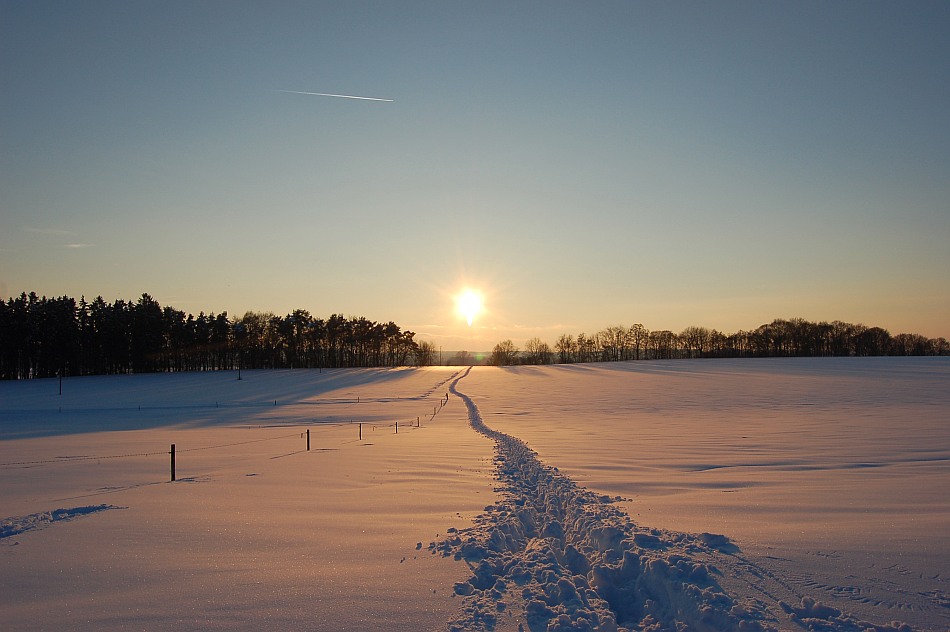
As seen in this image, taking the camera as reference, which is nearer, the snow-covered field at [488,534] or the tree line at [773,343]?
the snow-covered field at [488,534]

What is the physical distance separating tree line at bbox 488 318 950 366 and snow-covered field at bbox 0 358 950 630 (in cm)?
11770

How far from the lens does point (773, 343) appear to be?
124m

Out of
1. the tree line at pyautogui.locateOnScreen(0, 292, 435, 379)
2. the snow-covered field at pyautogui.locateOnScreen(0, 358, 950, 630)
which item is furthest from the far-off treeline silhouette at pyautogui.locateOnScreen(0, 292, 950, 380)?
the snow-covered field at pyautogui.locateOnScreen(0, 358, 950, 630)

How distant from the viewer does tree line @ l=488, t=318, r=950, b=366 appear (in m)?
120

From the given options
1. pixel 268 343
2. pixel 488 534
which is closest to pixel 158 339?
pixel 268 343

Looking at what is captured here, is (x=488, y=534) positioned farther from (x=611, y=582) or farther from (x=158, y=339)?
(x=158, y=339)

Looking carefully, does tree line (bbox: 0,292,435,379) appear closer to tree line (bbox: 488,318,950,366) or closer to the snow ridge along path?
tree line (bbox: 488,318,950,366)

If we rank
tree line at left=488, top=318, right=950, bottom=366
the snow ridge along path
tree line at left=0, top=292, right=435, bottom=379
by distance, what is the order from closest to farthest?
1. the snow ridge along path
2. tree line at left=0, top=292, right=435, bottom=379
3. tree line at left=488, top=318, right=950, bottom=366

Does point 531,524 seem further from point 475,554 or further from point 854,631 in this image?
point 854,631

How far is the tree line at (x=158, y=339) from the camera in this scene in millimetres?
87250

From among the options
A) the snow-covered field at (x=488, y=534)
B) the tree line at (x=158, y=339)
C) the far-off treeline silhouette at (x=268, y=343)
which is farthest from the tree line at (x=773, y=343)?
the snow-covered field at (x=488, y=534)

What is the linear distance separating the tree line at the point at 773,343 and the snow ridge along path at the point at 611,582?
129604 millimetres

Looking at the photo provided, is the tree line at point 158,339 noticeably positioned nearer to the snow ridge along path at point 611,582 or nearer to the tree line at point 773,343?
the tree line at point 773,343

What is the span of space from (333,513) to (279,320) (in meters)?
113
